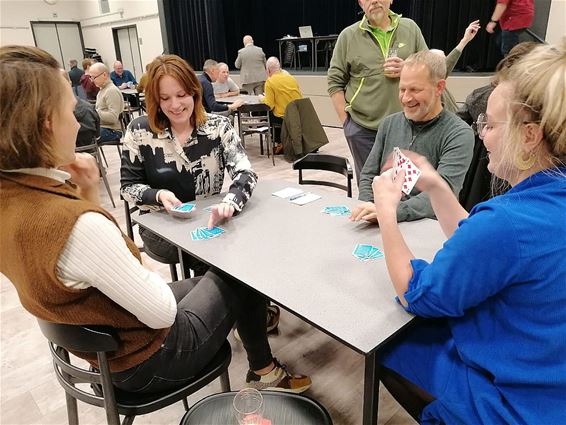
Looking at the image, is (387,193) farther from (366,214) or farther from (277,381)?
(277,381)

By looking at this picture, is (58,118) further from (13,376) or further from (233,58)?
(233,58)

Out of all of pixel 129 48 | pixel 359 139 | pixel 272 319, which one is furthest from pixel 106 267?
pixel 129 48

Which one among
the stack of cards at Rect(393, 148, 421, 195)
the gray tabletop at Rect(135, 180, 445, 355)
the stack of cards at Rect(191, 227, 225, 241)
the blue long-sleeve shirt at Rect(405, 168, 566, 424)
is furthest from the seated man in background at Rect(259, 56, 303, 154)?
the blue long-sleeve shirt at Rect(405, 168, 566, 424)

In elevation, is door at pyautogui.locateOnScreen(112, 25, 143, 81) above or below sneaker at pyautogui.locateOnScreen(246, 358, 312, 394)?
above

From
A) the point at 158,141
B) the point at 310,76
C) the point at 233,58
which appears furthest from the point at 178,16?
the point at 158,141

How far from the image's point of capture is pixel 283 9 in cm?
1148

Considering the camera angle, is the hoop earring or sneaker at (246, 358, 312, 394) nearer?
the hoop earring

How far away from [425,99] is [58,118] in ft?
4.69

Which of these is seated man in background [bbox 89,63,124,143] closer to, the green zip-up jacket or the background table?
the green zip-up jacket

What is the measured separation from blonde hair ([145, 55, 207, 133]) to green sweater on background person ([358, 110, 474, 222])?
908mm

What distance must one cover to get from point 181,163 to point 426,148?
1136mm

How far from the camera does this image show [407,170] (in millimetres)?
1229

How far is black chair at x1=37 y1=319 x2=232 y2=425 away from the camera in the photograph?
0.97 m

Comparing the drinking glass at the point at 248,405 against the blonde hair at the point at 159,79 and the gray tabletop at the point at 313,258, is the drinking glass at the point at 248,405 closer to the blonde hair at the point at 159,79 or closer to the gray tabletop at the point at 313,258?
the gray tabletop at the point at 313,258
